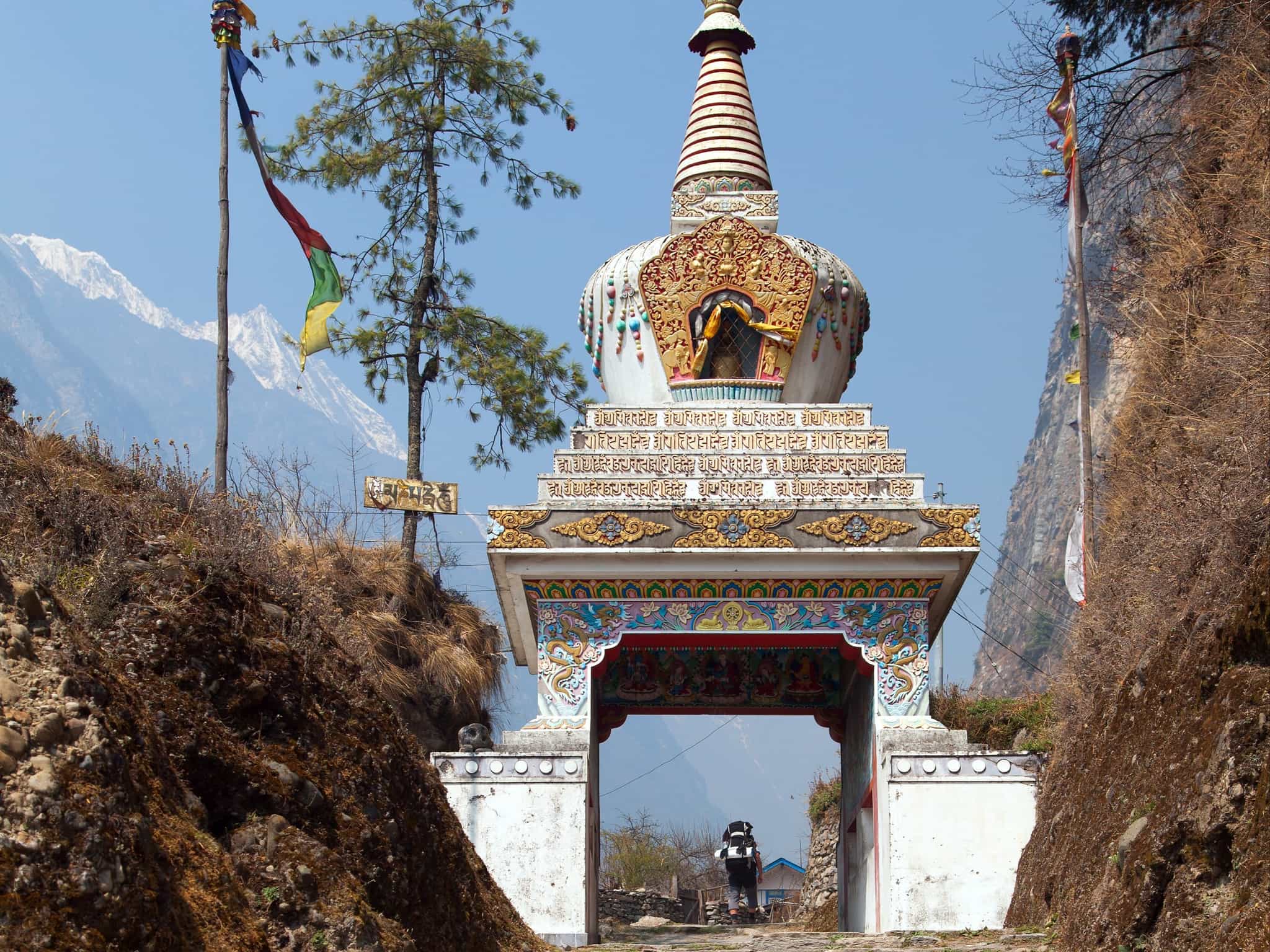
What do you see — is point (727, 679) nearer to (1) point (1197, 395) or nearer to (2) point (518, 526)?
(2) point (518, 526)

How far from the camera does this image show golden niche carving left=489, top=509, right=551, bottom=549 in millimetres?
16094

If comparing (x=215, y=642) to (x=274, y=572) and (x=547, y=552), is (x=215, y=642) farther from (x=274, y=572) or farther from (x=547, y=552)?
(x=547, y=552)

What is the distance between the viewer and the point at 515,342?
2616 cm

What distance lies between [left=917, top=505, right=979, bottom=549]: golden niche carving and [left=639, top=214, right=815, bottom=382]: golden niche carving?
4.00 meters

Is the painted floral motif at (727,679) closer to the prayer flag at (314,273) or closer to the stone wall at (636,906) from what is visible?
the prayer flag at (314,273)

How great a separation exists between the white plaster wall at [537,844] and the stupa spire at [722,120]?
363 inches

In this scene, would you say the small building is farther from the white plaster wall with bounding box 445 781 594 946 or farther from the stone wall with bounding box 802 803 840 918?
the white plaster wall with bounding box 445 781 594 946

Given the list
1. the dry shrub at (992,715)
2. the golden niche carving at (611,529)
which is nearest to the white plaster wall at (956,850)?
the dry shrub at (992,715)

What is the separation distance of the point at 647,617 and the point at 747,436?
8.15ft

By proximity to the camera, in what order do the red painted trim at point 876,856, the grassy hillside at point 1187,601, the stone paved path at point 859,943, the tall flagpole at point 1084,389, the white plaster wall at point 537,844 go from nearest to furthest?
the grassy hillside at point 1187,601 < the stone paved path at point 859,943 < the white plaster wall at point 537,844 < the red painted trim at point 876,856 < the tall flagpole at point 1084,389

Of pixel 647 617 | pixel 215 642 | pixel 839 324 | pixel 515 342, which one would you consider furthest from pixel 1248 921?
pixel 515 342

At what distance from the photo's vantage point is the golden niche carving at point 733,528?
15930 mm

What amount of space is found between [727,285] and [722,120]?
3.69 meters

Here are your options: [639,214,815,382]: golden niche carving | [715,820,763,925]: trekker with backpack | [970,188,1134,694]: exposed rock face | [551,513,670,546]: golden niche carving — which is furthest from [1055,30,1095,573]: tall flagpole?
[970,188,1134,694]: exposed rock face
